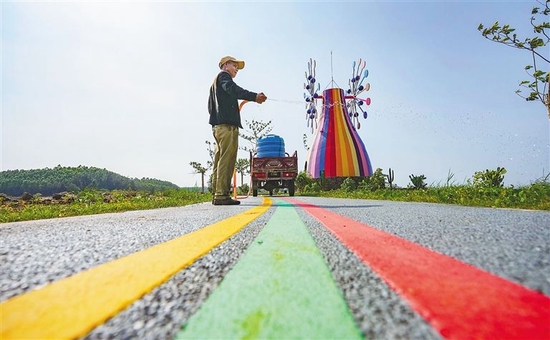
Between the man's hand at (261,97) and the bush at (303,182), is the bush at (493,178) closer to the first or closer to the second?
the man's hand at (261,97)

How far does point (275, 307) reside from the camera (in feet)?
1.73

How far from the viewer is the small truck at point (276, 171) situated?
14305mm

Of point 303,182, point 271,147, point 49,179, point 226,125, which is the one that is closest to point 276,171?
point 271,147

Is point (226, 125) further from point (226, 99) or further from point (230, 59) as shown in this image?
point (230, 59)

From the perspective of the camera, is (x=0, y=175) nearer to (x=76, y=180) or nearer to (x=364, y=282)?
(x=76, y=180)

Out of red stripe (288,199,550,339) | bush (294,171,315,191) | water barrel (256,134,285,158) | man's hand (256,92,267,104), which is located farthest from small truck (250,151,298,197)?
red stripe (288,199,550,339)

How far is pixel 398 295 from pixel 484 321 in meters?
0.14

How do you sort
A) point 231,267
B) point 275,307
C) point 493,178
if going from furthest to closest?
point 493,178 → point 231,267 → point 275,307

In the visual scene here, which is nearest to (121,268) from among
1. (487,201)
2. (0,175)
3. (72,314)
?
(72,314)

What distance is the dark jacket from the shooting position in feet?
15.8

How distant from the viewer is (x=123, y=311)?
20.6 inches

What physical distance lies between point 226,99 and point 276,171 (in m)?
9.50

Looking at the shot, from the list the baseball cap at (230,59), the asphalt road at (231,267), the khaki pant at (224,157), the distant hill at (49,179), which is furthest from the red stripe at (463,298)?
the distant hill at (49,179)

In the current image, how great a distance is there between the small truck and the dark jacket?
9302 millimetres
